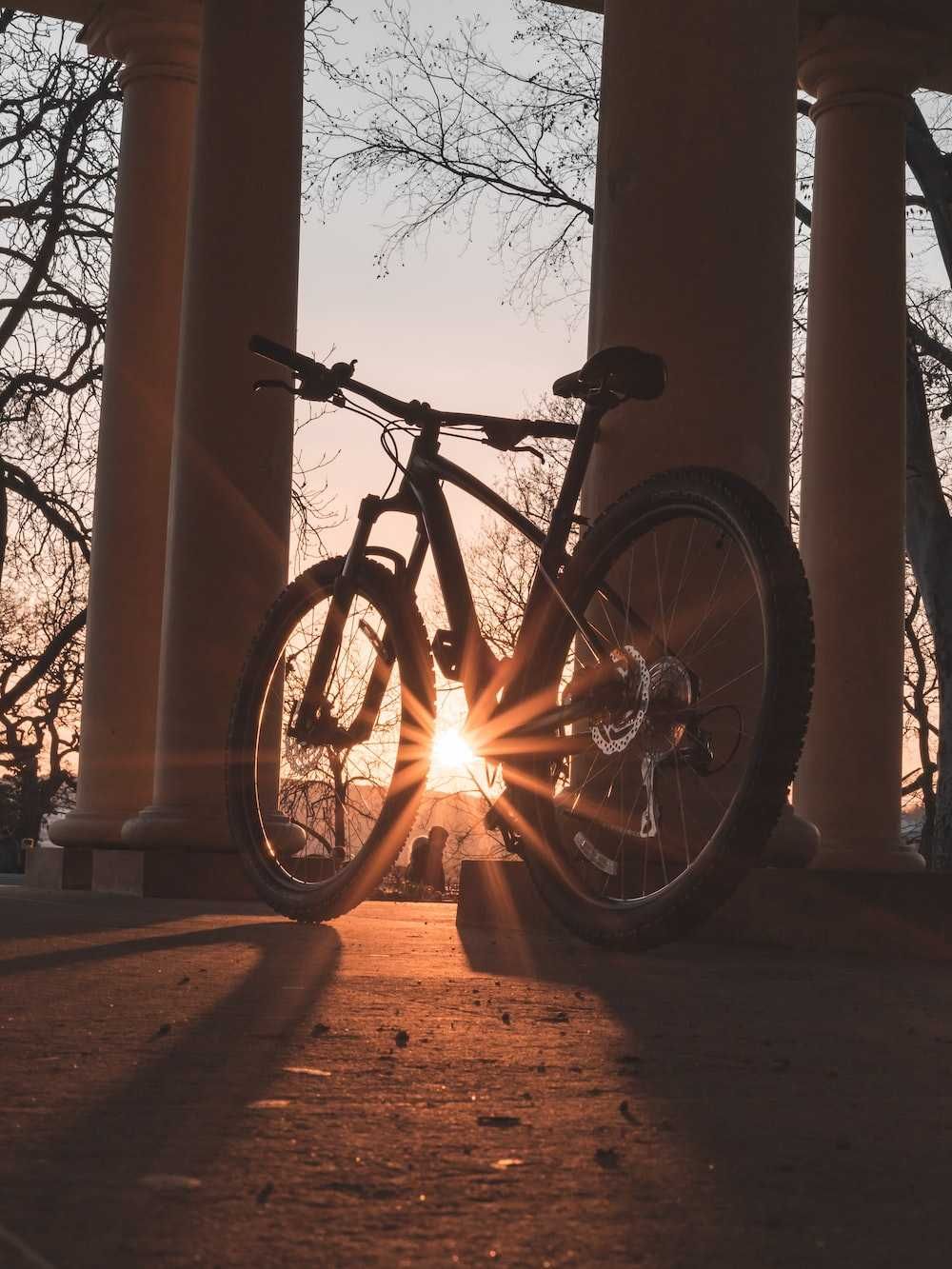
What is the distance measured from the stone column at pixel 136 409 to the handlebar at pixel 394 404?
39.2 ft

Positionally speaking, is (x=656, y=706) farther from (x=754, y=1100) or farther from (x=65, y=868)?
(x=65, y=868)

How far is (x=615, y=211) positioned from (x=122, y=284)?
1335cm

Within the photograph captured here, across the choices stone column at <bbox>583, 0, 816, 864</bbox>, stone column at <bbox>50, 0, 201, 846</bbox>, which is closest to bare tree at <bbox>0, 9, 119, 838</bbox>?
stone column at <bbox>50, 0, 201, 846</bbox>

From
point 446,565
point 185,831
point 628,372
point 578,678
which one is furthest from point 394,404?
point 185,831

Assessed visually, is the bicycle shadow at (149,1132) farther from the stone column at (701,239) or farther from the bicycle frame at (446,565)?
the stone column at (701,239)

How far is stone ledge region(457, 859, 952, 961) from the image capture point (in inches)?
418

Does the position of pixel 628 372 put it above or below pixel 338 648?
above

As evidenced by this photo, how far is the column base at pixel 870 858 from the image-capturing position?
2325 cm

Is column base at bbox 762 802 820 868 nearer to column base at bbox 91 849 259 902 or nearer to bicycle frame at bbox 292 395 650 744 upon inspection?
bicycle frame at bbox 292 395 650 744

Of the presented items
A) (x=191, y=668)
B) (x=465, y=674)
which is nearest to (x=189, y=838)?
(x=191, y=668)

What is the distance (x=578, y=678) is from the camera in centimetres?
960

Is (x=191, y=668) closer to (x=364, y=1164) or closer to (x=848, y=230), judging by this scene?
(x=848, y=230)

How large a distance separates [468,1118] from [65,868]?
1976 centimetres

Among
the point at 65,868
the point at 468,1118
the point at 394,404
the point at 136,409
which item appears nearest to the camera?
the point at 468,1118
